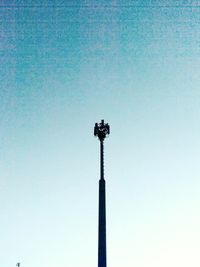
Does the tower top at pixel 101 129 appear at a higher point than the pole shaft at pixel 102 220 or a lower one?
higher

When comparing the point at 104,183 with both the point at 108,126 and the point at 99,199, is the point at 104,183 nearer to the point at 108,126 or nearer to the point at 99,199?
the point at 99,199

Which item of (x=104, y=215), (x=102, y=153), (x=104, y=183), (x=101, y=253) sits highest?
(x=102, y=153)

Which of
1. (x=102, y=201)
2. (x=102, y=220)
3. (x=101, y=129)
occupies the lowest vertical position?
(x=102, y=220)

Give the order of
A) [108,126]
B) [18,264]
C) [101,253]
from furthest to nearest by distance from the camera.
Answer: [18,264]
[108,126]
[101,253]

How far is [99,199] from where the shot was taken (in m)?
21.8

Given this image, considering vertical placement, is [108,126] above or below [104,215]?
above

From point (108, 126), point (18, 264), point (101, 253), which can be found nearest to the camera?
point (101, 253)

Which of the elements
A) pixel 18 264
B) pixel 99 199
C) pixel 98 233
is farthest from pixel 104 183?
pixel 18 264

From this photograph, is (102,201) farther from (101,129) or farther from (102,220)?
(101,129)

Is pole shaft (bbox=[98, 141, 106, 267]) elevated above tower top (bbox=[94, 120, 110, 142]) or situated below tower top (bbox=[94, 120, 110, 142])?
below

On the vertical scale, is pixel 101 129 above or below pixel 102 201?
above

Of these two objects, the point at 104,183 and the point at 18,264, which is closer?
the point at 104,183

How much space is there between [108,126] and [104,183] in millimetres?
3130

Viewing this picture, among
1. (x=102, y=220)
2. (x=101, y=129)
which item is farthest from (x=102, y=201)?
(x=101, y=129)
